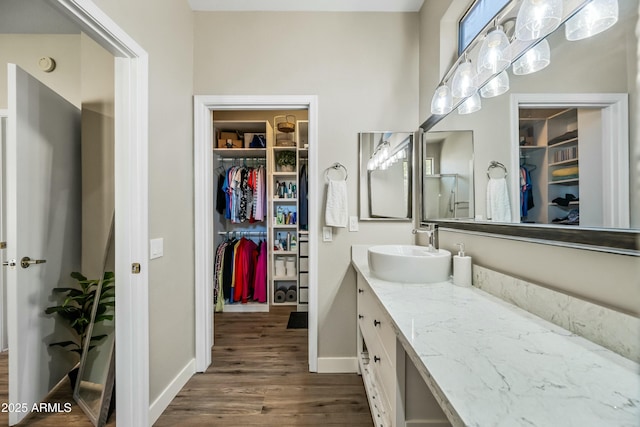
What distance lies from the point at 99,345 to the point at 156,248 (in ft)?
2.52

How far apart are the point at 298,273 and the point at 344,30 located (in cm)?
254

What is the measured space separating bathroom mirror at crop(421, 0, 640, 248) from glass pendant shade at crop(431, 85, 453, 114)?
0.87ft

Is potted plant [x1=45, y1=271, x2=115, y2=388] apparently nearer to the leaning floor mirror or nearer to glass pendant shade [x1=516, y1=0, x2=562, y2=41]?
the leaning floor mirror

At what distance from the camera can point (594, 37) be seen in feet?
2.23

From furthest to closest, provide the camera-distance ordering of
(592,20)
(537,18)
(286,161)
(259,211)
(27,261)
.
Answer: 1. (286,161)
2. (259,211)
3. (27,261)
4. (537,18)
5. (592,20)

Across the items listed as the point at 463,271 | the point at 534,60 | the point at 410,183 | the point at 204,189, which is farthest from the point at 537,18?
the point at 204,189

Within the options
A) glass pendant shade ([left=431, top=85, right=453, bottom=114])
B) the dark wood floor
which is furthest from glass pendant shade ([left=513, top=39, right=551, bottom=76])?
the dark wood floor

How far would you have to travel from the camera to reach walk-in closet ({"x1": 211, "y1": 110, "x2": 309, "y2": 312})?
9.82ft

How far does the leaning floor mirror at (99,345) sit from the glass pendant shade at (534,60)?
2323 millimetres

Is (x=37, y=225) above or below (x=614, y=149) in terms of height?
below

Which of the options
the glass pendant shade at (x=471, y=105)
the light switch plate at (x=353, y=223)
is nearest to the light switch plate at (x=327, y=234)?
the light switch plate at (x=353, y=223)

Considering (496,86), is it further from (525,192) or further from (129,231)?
(129,231)

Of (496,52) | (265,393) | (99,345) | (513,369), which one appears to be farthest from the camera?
(265,393)

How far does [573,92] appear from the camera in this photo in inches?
29.3
